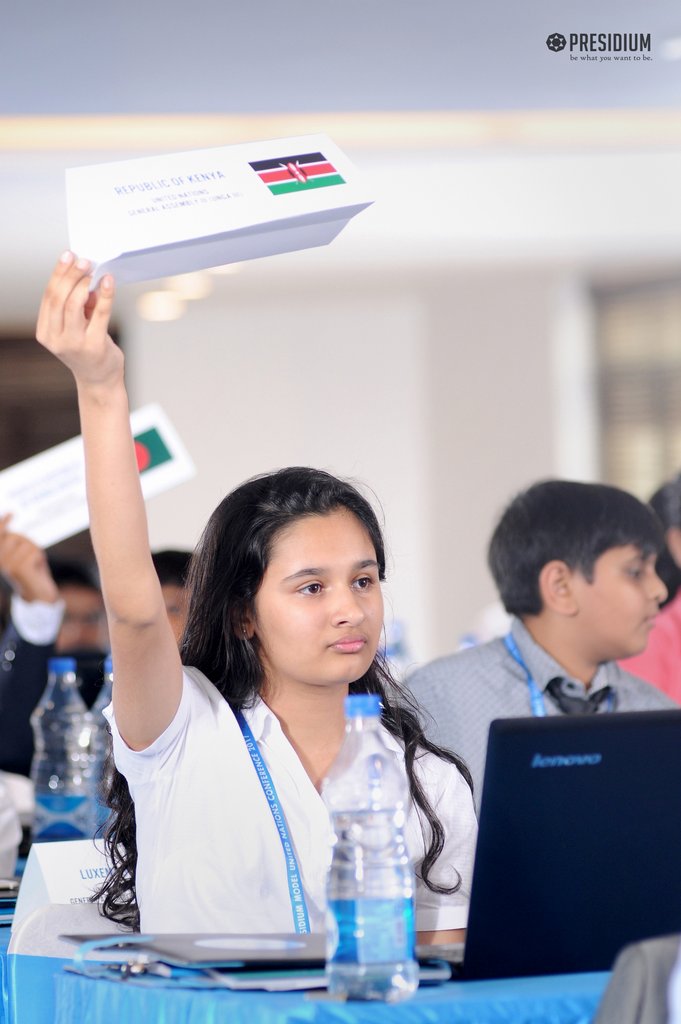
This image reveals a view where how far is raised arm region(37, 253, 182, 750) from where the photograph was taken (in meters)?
1.58

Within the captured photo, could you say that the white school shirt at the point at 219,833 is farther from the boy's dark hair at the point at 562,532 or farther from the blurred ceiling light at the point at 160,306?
the blurred ceiling light at the point at 160,306

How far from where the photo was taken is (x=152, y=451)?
A: 3398 mm

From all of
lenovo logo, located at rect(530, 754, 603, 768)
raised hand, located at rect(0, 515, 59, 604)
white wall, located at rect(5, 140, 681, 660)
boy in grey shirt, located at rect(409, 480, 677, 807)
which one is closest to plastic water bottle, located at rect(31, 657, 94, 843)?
raised hand, located at rect(0, 515, 59, 604)

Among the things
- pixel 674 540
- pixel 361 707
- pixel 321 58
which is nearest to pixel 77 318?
pixel 361 707

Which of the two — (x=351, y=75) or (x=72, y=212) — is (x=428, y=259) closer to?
(x=351, y=75)

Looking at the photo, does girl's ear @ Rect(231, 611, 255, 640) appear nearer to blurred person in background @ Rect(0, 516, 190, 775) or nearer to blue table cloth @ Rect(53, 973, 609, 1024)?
blue table cloth @ Rect(53, 973, 609, 1024)

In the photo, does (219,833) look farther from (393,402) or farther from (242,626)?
(393,402)

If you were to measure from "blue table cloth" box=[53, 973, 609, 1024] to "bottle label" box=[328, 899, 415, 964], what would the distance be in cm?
4

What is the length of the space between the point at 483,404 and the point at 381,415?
0.54 m

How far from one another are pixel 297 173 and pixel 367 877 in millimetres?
823

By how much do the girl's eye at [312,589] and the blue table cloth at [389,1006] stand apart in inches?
25.4

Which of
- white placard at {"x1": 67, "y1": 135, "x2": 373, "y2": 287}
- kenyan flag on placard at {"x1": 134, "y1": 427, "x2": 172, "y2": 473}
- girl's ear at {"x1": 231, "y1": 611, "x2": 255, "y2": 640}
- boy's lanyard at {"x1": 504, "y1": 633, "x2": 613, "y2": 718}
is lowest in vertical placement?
boy's lanyard at {"x1": 504, "y1": 633, "x2": 613, "y2": 718}

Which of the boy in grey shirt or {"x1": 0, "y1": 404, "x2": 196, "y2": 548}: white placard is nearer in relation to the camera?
the boy in grey shirt

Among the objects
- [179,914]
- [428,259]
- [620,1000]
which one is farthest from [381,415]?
[620,1000]
